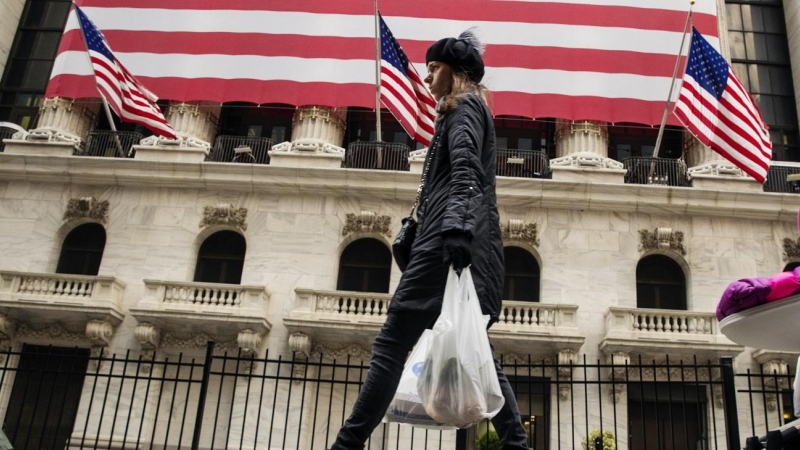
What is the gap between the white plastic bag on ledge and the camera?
11.4 ft

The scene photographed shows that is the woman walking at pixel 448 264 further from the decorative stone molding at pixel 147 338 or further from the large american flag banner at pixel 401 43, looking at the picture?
the decorative stone molding at pixel 147 338

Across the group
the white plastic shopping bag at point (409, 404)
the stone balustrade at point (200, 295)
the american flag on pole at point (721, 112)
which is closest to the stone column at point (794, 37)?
the american flag on pole at point (721, 112)

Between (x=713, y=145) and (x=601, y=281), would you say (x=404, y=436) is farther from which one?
(x=713, y=145)

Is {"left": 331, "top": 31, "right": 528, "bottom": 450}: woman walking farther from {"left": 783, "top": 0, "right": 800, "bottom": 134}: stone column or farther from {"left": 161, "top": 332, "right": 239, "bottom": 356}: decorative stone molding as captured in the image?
{"left": 783, "top": 0, "right": 800, "bottom": 134}: stone column

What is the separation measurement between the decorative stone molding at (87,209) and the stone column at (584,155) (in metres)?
12.8

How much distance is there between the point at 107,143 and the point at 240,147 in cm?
434

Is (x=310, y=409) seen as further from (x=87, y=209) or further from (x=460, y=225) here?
(x=460, y=225)

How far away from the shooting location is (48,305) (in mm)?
18250

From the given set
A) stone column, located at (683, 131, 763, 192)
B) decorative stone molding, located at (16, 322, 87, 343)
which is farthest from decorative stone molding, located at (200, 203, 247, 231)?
stone column, located at (683, 131, 763, 192)

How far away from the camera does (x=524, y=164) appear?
21.2m

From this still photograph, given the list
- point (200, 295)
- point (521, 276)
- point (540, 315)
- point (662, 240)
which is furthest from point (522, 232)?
point (200, 295)

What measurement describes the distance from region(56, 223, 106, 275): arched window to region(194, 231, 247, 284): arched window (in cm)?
295

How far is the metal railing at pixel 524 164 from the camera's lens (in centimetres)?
2097

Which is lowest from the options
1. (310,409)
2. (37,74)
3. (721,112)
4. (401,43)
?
(310,409)
